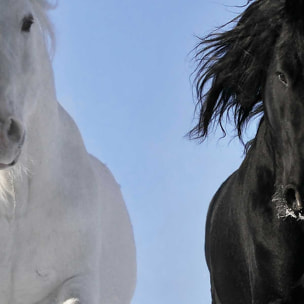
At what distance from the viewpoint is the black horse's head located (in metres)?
3.80

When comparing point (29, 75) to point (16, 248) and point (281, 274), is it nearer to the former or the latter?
point (16, 248)

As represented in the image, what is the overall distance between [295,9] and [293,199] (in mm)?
867

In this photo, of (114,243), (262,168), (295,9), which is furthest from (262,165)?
(114,243)

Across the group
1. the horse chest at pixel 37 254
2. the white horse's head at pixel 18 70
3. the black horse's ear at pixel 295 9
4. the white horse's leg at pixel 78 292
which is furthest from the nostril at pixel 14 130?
the black horse's ear at pixel 295 9

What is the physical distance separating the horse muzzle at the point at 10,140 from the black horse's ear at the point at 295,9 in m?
1.45

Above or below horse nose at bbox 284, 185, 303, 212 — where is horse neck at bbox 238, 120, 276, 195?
above

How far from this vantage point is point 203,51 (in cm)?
480

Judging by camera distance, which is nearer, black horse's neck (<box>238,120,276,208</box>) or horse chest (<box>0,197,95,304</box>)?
black horse's neck (<box>238,120,276,208</box>)

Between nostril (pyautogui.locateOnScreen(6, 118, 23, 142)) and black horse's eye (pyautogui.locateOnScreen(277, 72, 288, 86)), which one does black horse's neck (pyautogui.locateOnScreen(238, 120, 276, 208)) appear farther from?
nostril (pyautogui.locateOnScreen(6, 118, 23, 142))

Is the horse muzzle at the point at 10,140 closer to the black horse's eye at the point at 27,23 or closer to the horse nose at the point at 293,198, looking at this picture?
the black horse's eye at the point at 27,23

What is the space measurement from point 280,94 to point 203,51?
3.07 ft

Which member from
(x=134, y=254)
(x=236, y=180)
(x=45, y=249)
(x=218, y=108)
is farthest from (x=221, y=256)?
(x=134, y=254)

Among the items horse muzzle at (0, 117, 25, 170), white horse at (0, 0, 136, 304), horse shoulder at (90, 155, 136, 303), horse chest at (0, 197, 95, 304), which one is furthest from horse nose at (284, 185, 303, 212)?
horse shoulder at (90, 155, 136, 303)

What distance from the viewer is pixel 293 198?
12.1 feet
